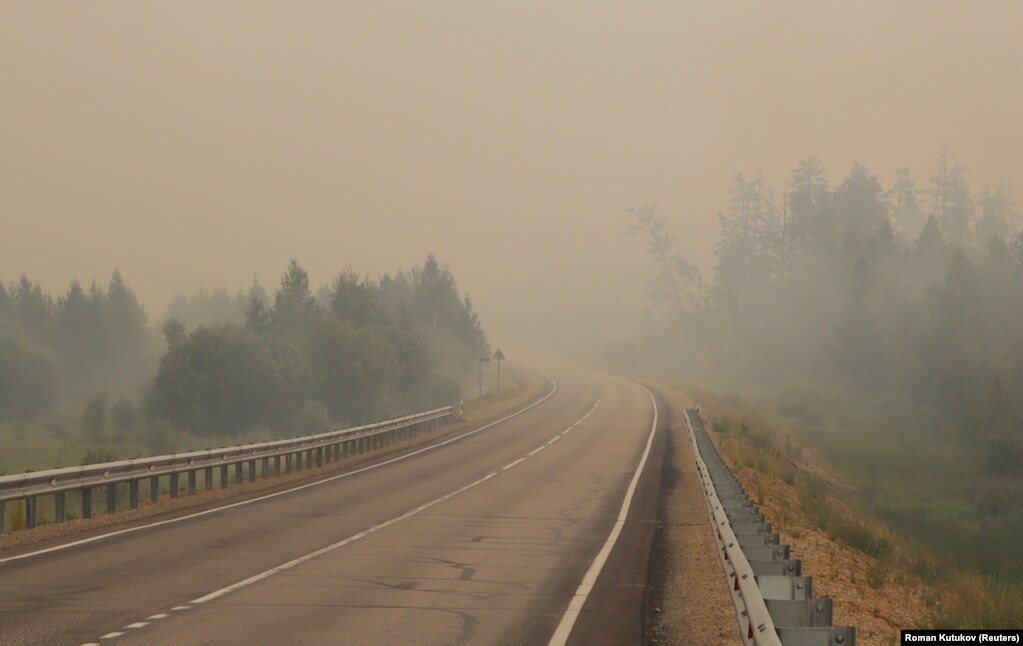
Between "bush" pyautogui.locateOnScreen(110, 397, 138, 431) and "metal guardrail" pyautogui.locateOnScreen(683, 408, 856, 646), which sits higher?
"metal guardrail" pyautogui.locateOnScreen(683, 408, 856, 646)

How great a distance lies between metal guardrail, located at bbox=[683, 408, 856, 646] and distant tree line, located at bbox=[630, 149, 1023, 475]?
37.1 meters

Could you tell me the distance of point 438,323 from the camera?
5418 inches

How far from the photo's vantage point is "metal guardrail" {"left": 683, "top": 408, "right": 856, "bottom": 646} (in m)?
6.32

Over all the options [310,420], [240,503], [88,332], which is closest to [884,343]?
[310,420]

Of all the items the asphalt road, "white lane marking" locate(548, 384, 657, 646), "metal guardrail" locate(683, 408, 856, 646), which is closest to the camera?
"metal guardrail" locate(683, 408, 856, 646)

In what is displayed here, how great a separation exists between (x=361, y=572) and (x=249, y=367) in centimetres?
7123

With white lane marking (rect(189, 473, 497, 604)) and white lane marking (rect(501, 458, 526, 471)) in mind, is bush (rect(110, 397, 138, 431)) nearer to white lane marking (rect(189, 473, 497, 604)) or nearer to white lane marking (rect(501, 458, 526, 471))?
white lane marking (rect(501, 458, 526, 471))

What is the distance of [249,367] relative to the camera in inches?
3206

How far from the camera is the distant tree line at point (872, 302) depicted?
62.8 meters

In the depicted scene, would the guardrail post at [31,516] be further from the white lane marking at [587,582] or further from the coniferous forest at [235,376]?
the coniferous forest at [235,376]

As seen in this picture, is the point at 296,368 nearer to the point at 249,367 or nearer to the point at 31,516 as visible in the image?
the point at 249,367

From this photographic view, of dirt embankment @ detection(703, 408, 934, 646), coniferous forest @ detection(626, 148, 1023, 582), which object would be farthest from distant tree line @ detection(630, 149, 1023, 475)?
dirt embankment @ detection(703, 408, 934, 646)

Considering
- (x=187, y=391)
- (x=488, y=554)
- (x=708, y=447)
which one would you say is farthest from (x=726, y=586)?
(x=187, y=391)

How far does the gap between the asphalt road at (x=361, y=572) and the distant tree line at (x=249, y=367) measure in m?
56.7
